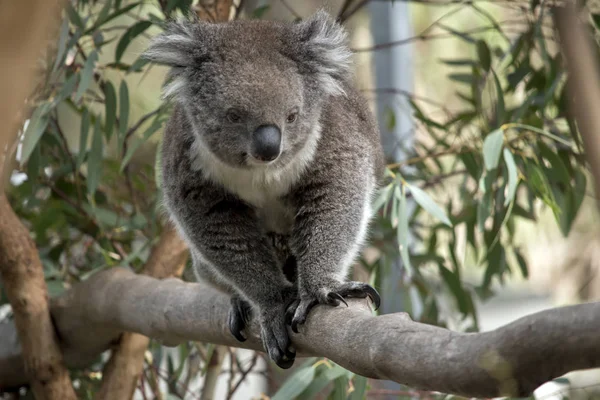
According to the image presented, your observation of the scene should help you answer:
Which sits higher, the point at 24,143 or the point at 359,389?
the point at 24,143

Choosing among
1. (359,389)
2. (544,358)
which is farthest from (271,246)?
(544,358)

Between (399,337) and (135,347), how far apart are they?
6.68 feet

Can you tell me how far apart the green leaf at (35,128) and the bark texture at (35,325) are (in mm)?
343

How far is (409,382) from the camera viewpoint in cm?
136

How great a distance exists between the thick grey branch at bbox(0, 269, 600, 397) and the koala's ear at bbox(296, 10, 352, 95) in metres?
0.76

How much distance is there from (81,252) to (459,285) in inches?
73.1

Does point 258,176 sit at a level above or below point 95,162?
above

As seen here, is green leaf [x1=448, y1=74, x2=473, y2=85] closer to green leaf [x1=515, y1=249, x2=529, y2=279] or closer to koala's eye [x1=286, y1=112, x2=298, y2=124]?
green leaf [x1=515, y1=249, x2=529, y2=279]

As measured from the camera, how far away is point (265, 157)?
7.03 ft

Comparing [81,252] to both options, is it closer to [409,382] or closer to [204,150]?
[204,150]

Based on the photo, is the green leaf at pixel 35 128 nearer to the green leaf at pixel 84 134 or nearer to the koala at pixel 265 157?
the green leaf at pixel 84 134

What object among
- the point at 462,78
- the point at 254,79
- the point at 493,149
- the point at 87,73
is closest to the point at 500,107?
the point at 493,149

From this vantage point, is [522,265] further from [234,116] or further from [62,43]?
[62,43]

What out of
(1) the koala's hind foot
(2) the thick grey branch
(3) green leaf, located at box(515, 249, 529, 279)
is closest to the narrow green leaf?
(2) the thick grey branch
